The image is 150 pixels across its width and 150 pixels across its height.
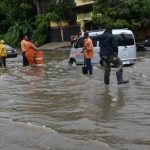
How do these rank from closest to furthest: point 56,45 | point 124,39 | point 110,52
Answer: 1. point 110,52
2. point 124,39
3. point 56,45

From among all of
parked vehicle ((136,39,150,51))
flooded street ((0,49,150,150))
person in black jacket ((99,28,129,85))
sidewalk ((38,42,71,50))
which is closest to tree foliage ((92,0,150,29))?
parked vehicle ((136,39,150,51))

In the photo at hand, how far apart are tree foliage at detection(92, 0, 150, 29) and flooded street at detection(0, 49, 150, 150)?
27.0 meters

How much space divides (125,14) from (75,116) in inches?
1339

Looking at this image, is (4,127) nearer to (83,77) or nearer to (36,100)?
(36,100)

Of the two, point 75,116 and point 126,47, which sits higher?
point 75,116

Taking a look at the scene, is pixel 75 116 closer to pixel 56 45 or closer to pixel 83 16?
pixel 56 45

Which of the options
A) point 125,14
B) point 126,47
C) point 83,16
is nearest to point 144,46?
point 125,14

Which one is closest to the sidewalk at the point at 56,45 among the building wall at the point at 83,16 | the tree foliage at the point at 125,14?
the building wall at the point at 83,16

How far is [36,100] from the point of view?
41.8ft

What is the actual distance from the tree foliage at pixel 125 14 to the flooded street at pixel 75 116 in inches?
1064

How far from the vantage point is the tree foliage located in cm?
4325

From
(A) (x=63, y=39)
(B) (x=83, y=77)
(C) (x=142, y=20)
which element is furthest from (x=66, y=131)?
(A) (x=63, y=39)

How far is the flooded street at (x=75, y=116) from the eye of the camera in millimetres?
7820

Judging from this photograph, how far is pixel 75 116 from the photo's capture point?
400 inches
